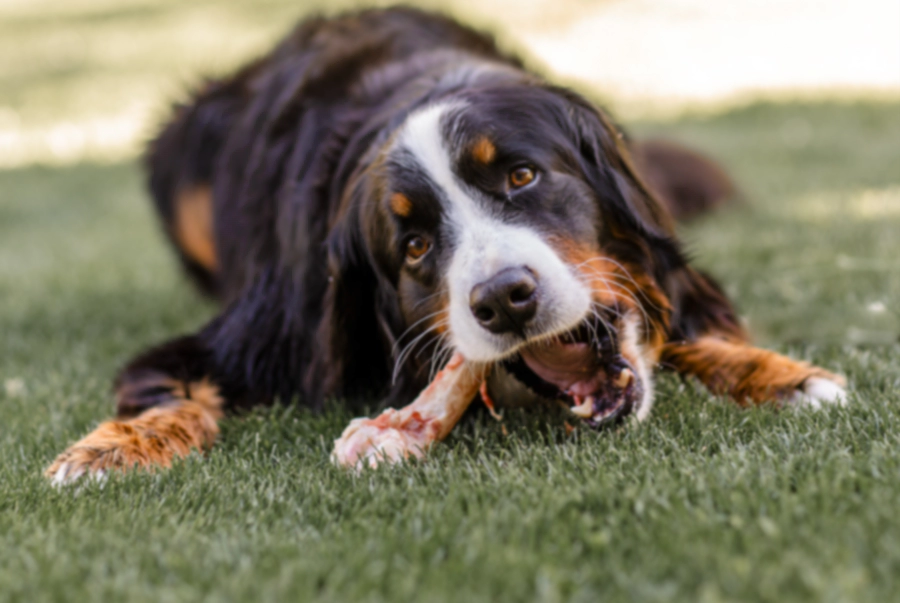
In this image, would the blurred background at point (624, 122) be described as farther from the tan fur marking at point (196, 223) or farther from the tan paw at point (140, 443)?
the tan paw at point (140, 443)

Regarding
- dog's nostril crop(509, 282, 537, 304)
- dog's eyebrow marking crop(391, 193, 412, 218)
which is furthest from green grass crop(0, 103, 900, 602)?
dog's eyebrow marking crop(391, 193, 412, 218)

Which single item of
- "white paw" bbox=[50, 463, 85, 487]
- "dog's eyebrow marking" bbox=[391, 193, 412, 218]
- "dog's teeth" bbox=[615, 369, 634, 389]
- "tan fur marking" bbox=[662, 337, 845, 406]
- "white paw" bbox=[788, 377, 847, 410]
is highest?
"dog's eyebrow marking" bbox=[391, 193, 412, 218]

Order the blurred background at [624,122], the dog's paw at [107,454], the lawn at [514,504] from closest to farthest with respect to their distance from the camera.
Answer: the lawn at [514,504]
the dog's paw at [107,454]
the blurred background at [624,122]

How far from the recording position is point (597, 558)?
158 centimetres

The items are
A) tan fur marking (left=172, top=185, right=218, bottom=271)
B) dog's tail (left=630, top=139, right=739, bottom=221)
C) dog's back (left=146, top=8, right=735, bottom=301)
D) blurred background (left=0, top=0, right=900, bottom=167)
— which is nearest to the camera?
dog's back (left=146, top=8, right=735, bottom=301)

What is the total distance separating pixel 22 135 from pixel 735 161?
772 centimetres

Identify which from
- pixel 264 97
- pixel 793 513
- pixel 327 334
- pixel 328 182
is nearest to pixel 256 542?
pixel 793 513

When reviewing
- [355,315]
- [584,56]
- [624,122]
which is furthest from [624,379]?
[584,56]

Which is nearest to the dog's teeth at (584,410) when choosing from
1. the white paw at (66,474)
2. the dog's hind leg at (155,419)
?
the dog's hind leg at (155,419)

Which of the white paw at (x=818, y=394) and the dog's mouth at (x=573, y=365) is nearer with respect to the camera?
the white paw at (x=818, y=394)

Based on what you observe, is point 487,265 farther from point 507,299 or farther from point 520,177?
point 520,177

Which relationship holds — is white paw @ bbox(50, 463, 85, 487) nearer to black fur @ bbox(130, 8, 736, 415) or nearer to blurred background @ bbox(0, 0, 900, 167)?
black fur @ bbox(130, 8, 736, 415)

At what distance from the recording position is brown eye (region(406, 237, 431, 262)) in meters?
2.60

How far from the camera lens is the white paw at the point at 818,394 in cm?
227
